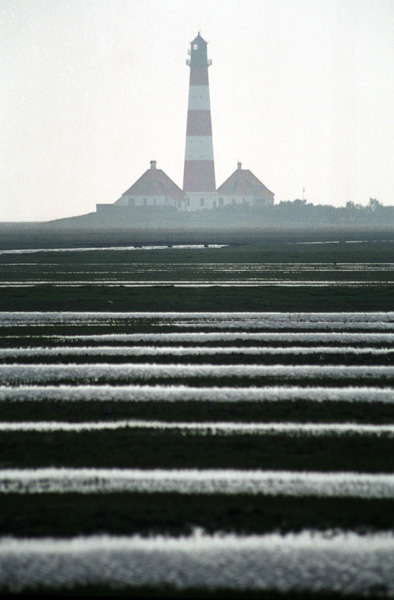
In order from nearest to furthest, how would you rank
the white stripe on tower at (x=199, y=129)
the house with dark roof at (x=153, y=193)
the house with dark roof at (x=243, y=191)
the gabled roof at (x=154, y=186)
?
1. the white stripe on tower at (x=199, y=129)
2. the house with dark roof at (x=153, y=193)
3. the gabled roof at (x=154, y=186)
4. the house with dark roof at (x=243, y=191)

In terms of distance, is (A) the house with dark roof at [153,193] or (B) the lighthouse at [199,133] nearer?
(B) the lighthouse at [199,133]

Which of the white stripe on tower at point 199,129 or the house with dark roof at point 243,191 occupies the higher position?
the white stripe on tower at point 199,129

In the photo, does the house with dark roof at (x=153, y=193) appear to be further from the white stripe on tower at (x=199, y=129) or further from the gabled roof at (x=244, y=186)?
the white stripe on tower at (x=199, y=129)

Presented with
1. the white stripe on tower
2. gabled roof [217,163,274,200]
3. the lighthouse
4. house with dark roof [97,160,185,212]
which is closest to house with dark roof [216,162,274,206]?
gabled roof [217,163,274,200]

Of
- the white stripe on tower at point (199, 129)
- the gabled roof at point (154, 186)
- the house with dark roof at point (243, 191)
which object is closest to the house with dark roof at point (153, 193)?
the gabled roof at point (154, 186)

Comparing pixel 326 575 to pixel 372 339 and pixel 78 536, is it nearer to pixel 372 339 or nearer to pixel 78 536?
pixel 78 536

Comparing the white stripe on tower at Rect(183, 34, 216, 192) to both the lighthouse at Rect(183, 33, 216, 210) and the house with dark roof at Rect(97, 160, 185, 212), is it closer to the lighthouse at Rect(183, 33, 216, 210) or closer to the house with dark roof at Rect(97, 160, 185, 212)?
the lighthouse at Rect(183, 33, 216, 210)

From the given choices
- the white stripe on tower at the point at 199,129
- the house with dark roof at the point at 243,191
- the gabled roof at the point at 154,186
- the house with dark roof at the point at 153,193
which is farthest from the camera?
the house with dark roof at the point at 243,191
